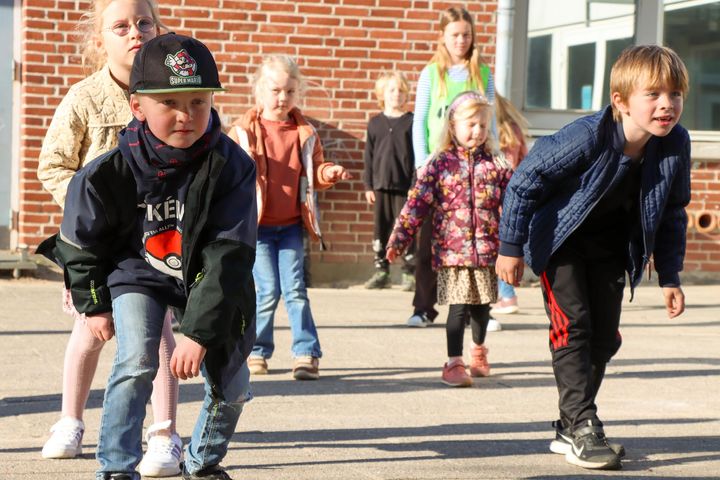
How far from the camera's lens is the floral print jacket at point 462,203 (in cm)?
697

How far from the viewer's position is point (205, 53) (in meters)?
3.99

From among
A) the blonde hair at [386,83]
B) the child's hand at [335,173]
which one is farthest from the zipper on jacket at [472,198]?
Answer: the blonde hair at [386,83]

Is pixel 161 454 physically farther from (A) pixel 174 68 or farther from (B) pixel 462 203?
(B) pixel 462 203

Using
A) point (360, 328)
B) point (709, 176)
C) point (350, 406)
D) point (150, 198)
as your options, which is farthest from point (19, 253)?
point (150, 198)

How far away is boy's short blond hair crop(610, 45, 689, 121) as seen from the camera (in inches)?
193

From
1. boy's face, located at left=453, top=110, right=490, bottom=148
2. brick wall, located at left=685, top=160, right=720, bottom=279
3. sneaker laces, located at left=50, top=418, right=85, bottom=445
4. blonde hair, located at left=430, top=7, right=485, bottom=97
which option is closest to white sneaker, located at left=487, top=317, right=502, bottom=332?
blonde hair, located at left=430, top=7, right=485, bottom=97

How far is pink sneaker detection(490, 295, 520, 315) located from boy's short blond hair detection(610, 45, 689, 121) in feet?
16.8

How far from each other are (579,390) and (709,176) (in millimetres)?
7991

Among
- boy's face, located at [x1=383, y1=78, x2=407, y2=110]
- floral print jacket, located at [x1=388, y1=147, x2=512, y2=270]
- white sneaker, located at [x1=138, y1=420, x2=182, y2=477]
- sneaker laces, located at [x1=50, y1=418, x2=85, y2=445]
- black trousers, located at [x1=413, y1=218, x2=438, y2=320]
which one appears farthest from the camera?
boy's face, located at [x1=383, y1=78, x2=407, y2=110]

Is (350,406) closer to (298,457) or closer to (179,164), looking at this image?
(298,457)

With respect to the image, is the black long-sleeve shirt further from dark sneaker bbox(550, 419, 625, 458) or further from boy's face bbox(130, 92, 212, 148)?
boy's face bbox(130, 92, 212, 148)

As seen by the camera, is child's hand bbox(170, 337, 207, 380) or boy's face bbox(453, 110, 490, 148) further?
boy's face bbox(453, 110, 490, 148)

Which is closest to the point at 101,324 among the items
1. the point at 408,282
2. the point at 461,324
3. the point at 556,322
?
the point at 556,322

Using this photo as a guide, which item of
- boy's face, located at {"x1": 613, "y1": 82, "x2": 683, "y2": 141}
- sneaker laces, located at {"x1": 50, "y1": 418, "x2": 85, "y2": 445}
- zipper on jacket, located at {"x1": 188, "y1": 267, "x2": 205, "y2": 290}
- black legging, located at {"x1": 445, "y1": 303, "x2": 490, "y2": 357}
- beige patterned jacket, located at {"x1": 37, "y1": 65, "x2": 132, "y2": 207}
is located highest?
boy's face, located at {"x1": 613, "y1": 82, "x2": 683, "y2": 141}
